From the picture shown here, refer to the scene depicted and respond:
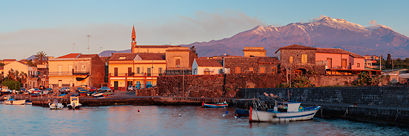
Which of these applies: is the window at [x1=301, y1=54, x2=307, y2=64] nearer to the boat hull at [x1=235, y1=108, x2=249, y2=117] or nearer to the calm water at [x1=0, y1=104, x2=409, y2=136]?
the calm water at [x1=0, y1=104, x2=409, y2=136]

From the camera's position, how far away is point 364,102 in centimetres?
3416

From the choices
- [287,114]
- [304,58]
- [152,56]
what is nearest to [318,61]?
[304,58]

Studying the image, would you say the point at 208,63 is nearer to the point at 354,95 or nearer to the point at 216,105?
the point at 216,105

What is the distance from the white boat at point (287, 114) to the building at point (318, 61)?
69.5 feet

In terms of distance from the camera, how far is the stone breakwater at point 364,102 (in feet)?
92.8

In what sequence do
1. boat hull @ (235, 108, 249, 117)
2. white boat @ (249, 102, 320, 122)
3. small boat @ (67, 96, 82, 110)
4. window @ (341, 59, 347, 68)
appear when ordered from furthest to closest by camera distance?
window @ (341, 59, 347, 68) → small boat @ (67, 96, 82, 110) → boat hull @ (235, 108, 249, 117) → white boat @ (249, 102, 320, 122)

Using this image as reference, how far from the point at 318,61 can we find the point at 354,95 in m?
25.1

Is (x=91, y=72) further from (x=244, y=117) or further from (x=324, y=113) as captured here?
(x=324, y=113)

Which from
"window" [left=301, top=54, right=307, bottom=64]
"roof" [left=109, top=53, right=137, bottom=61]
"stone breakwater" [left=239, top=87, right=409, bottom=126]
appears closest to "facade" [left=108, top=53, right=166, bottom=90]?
"roof" [left=109, top=53, right=137, bottom=61]

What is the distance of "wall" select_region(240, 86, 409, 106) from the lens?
31.0m

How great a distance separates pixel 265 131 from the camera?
30.4m

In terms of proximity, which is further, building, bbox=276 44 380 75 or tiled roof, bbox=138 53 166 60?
tiled roof, bbox=138 53 166 60

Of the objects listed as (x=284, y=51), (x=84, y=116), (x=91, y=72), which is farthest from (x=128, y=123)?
(x=91, y=72)

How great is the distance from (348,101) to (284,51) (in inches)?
1000
